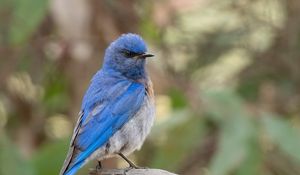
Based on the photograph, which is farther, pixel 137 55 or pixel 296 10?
pixel 296 10

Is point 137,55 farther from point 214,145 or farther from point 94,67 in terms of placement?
point 214,145

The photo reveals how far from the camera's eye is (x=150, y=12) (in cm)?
889

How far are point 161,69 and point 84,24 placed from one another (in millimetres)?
863

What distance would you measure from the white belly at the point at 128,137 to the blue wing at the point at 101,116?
0.10 ft

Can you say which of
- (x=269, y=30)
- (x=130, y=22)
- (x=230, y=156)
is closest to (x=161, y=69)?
(x=130, y=22)

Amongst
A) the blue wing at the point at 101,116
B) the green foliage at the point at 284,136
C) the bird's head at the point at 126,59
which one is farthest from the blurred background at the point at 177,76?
the blue wing at the point at 101,116

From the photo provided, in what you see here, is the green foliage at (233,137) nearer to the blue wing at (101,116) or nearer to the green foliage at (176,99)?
the green foliage at (176,99)

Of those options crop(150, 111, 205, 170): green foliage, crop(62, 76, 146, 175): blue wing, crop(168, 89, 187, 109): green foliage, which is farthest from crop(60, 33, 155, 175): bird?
crop(168, 89, 187, 109): green foliage

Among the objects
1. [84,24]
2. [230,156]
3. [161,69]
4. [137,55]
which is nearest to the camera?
[137,55]

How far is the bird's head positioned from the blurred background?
1.16 m

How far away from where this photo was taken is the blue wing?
5676 mm

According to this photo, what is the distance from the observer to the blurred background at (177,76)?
25.0 ft

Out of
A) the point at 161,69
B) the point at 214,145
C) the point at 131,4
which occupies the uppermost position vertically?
the point at 131,4

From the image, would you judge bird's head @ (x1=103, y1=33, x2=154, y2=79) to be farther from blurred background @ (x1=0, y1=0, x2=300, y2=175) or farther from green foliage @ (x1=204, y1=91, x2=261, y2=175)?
blurred background @ (x1=0, y1=0, x2=300, y2=175)
